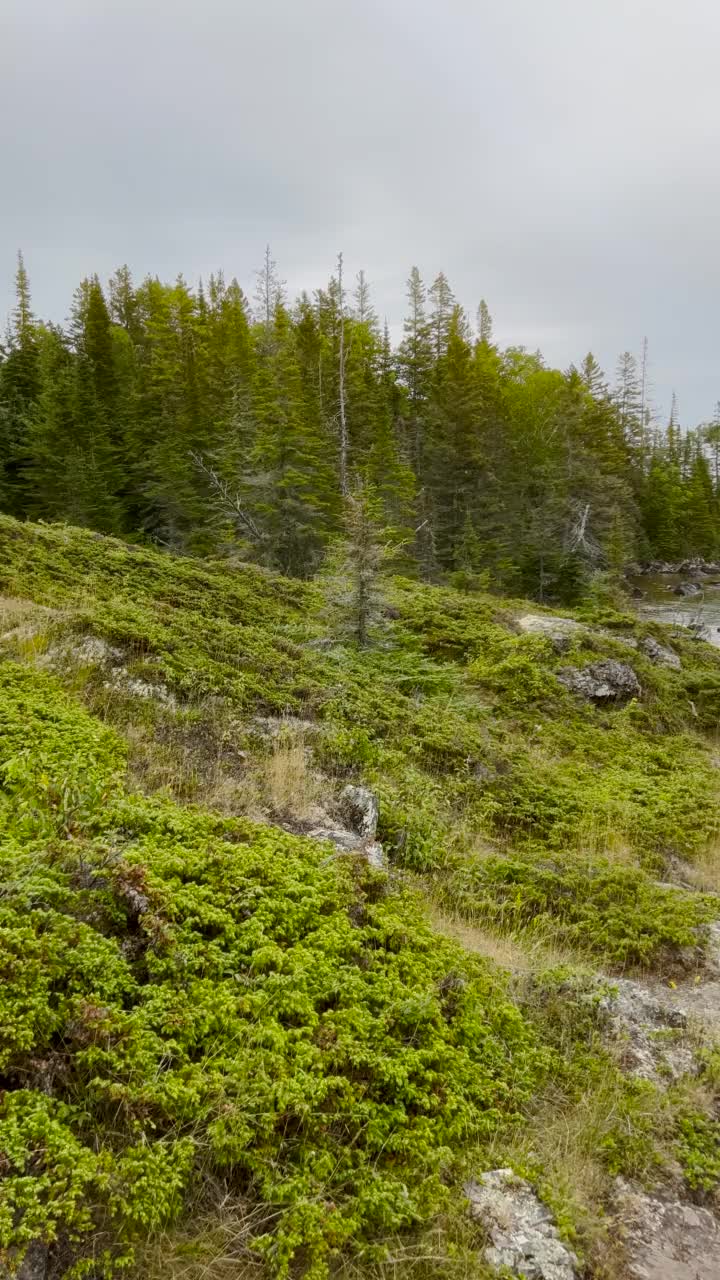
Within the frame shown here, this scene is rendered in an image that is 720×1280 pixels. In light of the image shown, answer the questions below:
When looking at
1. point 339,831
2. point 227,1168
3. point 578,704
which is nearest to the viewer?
point 227,1168

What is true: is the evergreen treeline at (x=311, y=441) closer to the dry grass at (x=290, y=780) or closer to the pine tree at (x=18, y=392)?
the pine tree at (x=18, y=392)

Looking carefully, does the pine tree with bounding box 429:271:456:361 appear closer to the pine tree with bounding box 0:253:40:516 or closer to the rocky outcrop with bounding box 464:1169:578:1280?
the pine tree with bounding box 0:253:40:516

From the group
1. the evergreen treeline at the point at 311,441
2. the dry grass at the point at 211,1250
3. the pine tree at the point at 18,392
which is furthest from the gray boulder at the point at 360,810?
the pine tree at the point at 18,392

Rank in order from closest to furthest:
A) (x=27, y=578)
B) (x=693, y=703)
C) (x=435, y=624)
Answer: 1. (x=27, y=578)
2. (x=693, y=703)
3. (x=435, y=624)

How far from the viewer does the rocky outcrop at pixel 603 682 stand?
1230 centimetres

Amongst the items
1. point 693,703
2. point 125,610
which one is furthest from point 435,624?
point 125,610

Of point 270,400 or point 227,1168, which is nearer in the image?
point 227,1168

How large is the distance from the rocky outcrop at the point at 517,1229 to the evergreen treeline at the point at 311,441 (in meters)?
19.2

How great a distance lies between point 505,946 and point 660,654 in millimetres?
12037

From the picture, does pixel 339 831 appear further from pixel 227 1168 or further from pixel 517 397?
pixel 517 397

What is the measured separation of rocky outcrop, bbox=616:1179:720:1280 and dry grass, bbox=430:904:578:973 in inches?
57.5

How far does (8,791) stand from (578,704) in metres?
9.84

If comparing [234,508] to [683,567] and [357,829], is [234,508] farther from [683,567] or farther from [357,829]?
[683,567]

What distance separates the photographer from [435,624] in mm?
14594
